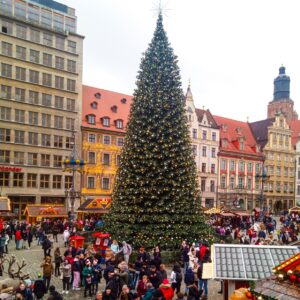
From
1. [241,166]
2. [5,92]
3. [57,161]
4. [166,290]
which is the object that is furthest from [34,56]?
[166,290]

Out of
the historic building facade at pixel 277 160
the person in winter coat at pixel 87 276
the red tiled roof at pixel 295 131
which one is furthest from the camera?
the red tiled roof at pixel 295 131

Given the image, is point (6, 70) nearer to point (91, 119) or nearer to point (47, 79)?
point (47, 79)

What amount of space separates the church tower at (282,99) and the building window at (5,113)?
219ft

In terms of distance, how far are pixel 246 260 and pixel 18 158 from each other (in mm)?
40877

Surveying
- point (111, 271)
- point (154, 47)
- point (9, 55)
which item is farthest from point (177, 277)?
point (9, 55)

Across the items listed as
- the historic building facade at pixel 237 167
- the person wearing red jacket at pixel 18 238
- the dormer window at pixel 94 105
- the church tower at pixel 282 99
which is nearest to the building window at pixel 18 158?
the dormer window at pixel 94 105

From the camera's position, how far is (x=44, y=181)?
169 ft

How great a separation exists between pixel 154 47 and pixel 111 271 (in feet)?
49.3

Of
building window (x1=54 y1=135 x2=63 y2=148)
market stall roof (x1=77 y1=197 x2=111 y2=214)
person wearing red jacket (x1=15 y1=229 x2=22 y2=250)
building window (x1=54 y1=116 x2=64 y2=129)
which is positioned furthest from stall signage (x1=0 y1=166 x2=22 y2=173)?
person wearing red jacket (x1=15 y1=229 x2=22 y2=250)

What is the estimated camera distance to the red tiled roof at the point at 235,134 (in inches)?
2717

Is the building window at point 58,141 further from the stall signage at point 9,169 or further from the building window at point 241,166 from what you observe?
the building window at point 241,166

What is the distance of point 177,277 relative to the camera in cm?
1589

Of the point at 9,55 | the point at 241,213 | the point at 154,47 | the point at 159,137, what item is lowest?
the point at 241,213

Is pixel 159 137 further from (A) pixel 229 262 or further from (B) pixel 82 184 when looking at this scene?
(B) pixel 82 184
